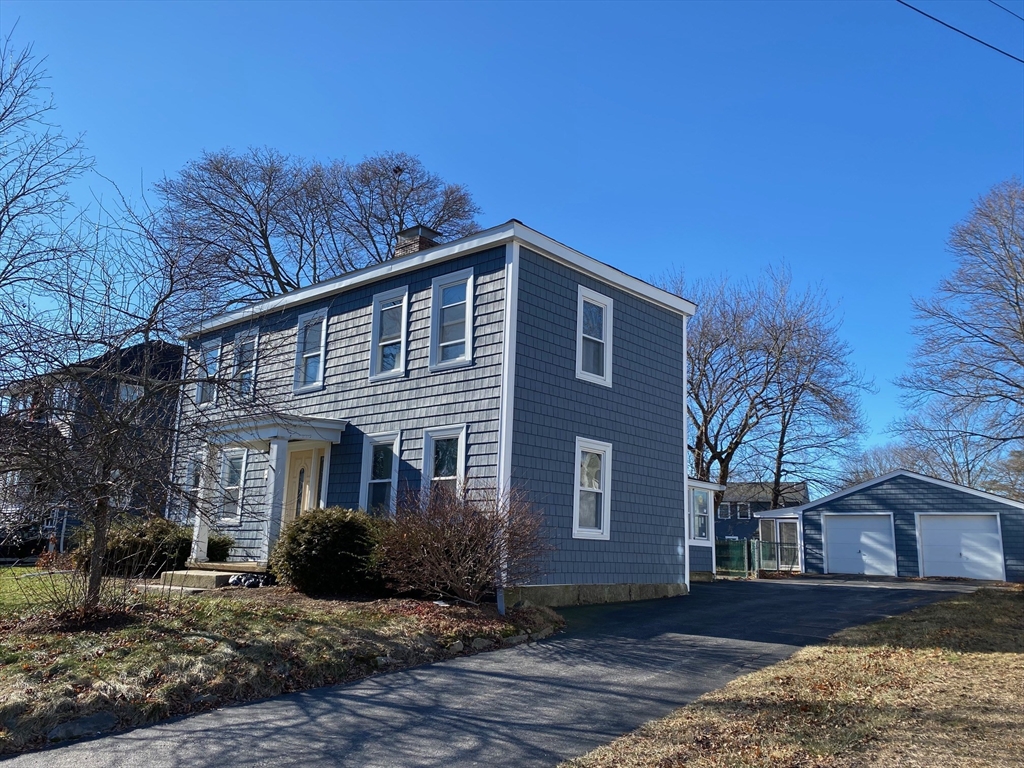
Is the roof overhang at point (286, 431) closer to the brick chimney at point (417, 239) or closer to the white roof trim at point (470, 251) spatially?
the white roof trim at point (470, 251)

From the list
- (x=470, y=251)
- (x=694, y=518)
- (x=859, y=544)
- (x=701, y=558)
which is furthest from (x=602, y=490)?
(x=859, y=544)

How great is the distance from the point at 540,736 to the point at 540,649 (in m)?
3.42

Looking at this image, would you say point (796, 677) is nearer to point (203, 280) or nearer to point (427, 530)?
point (427, 530)

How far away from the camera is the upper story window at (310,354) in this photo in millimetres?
17031

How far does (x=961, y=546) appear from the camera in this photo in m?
25.5

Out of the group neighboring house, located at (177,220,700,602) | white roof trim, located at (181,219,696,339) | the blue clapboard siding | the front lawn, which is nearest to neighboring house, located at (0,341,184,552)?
the front lawn

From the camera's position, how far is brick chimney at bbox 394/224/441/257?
1656cm

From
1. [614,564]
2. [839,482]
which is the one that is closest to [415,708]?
[614,564]

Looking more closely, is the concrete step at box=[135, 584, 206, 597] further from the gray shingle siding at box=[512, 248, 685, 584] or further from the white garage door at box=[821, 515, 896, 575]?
the white garage door at box=[821, 515, 896, 575]

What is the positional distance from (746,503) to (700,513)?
87.0ft

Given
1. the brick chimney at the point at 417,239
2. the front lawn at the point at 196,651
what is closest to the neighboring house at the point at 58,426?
the front lawn at the point at 196,651

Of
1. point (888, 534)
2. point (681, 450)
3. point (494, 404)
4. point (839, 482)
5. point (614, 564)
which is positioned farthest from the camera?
point (839, 482)

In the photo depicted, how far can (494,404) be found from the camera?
1329cm

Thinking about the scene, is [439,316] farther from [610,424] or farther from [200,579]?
[200,579]
